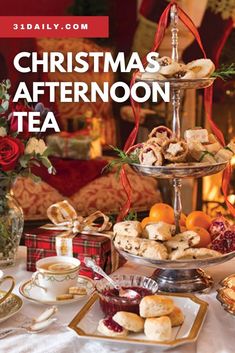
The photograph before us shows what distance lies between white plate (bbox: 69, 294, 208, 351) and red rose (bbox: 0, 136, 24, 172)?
41 centimetres

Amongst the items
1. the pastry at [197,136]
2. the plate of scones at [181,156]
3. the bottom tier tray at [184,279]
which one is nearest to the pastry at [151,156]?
the plate of scones at [181,156]

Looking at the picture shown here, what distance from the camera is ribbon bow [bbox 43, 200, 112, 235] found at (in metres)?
1.62

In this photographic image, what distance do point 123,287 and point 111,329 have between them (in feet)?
0.49

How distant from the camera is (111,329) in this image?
120 cm

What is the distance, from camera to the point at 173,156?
140 centimetres

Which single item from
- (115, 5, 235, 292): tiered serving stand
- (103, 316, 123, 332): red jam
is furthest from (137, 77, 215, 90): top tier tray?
(103, 316, 123, 332): red jam

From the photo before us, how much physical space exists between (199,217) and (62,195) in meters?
1.51

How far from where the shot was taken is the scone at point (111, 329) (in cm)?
119

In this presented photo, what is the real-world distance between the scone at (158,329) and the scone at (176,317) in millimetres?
44

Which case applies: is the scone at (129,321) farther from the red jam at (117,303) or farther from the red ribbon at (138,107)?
the red ribbon at (138,107)

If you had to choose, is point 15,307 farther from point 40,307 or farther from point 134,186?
point 134,186

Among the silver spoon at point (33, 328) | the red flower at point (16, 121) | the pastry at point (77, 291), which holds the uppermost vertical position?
the red flower at point (16, 121)

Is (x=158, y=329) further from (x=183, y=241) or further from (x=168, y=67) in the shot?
(x=168, y=67)

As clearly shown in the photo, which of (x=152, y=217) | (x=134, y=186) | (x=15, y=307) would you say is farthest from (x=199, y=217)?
(x=134, y=186)
